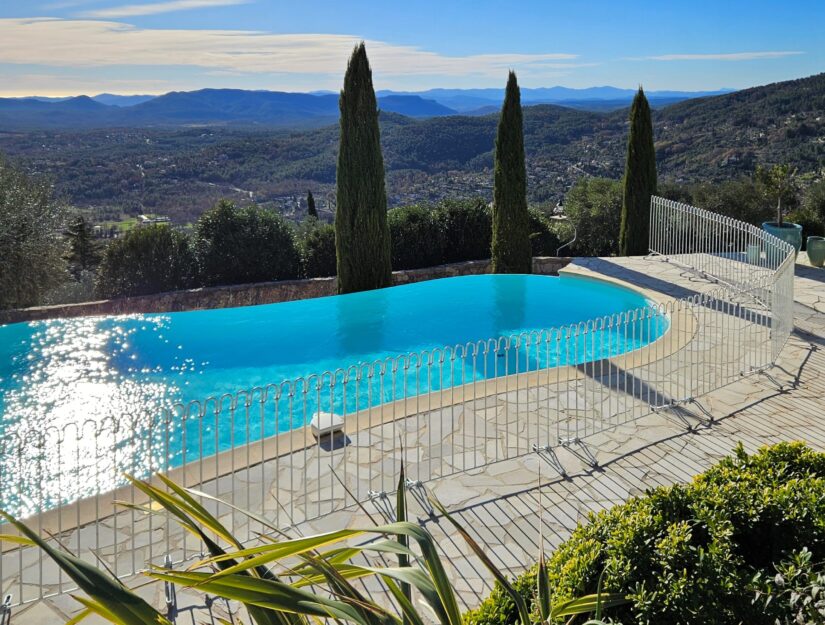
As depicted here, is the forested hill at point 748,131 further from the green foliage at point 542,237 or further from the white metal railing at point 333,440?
the white metal railing at point 333,440

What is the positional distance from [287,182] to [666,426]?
3425cm

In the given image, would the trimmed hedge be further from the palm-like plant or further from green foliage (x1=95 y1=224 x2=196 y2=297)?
the palm-like plant

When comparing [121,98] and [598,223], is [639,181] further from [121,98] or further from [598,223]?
[121,98]

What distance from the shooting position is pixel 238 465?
640 centimetres

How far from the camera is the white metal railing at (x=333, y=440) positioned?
505 centimetres

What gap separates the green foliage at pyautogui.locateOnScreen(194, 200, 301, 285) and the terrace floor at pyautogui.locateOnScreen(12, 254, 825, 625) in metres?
11.3

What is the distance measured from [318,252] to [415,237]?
2.61 m

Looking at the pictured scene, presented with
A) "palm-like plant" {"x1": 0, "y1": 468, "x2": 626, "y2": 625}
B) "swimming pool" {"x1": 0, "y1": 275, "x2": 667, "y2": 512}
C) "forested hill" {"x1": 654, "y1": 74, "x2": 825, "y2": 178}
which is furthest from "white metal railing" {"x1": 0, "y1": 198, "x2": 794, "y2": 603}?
"forested hill" {"x1": 654, "y1": 74, "x2": 825, "y2": 178}

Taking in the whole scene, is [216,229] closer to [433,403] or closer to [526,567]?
[433,403]

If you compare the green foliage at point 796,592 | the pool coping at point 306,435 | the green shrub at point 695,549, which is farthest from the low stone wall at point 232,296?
the green foliage at point 796,592

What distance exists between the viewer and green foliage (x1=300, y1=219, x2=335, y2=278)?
17.3 metres

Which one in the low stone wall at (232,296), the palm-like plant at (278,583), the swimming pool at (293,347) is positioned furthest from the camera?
the low stone wall at (232,296)

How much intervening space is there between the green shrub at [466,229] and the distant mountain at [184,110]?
4451 cm

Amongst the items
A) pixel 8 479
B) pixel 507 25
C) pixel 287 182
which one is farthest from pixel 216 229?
pixel 287 182
